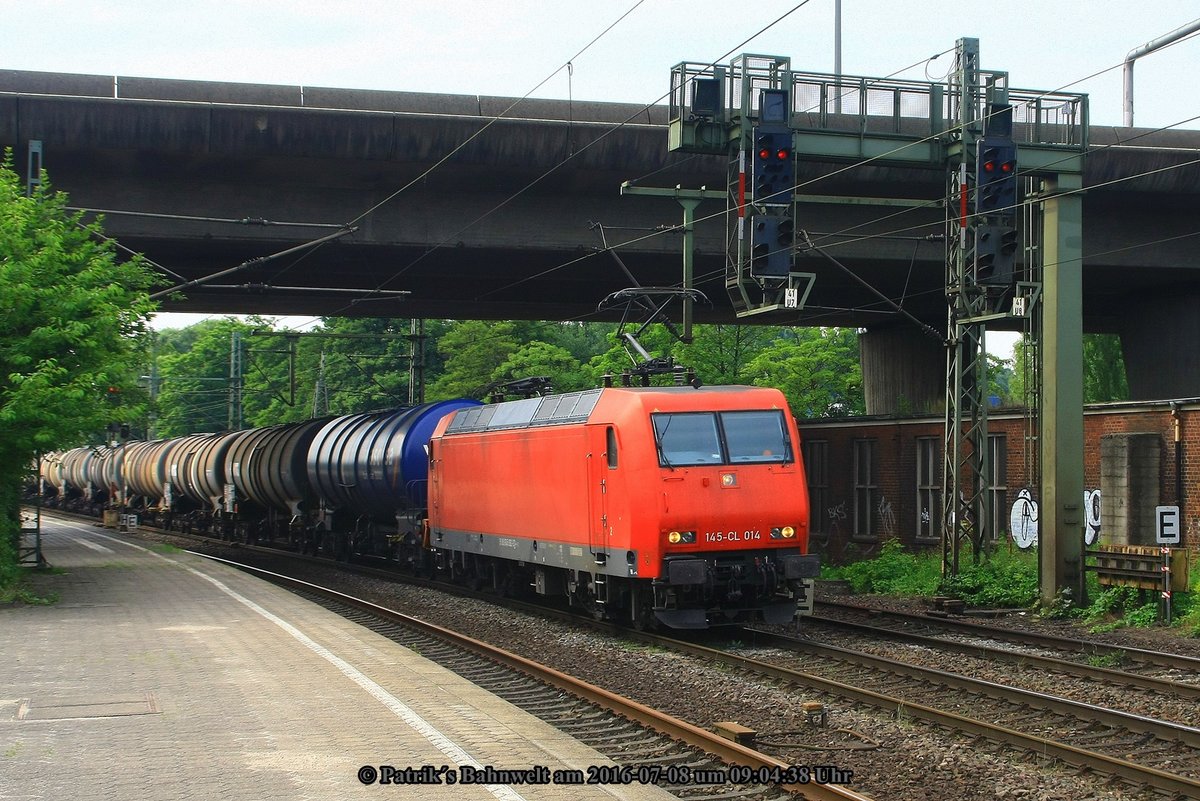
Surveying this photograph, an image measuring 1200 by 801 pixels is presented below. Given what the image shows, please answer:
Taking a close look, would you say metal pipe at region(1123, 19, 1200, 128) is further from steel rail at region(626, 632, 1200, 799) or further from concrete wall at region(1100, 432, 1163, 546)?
steel rail at region(626, 632, 1200, 799)

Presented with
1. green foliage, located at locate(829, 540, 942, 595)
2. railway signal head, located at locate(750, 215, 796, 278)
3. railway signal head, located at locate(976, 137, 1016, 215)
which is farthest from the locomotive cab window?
green foliage, located at locate(829, 540, 942, 595)

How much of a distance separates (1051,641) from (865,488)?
13.4 meters

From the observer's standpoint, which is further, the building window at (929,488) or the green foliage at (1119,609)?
the building window at (929,488)

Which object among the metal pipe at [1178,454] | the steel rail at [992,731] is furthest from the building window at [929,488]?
the steel rail at [992,731]

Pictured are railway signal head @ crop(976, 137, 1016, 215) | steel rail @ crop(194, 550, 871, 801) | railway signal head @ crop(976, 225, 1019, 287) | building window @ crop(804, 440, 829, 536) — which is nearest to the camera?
steel rail @ crop(194, 550, 871, 801)

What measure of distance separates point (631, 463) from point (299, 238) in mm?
12971

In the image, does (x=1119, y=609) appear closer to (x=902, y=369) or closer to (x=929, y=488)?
(x=929, y=488)

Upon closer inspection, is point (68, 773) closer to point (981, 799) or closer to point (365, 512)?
point (981, 799)

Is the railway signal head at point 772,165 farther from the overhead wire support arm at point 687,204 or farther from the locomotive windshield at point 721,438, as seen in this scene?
the locomotive windshield at point 721,438

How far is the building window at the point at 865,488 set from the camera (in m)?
28.8

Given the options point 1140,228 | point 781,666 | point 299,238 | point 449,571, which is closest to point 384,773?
point 781,666

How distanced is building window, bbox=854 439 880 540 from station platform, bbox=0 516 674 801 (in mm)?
14263

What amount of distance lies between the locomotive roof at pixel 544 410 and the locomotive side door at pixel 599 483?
0.51 metres

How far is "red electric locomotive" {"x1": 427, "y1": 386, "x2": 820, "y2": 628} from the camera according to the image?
15305 millimetres
